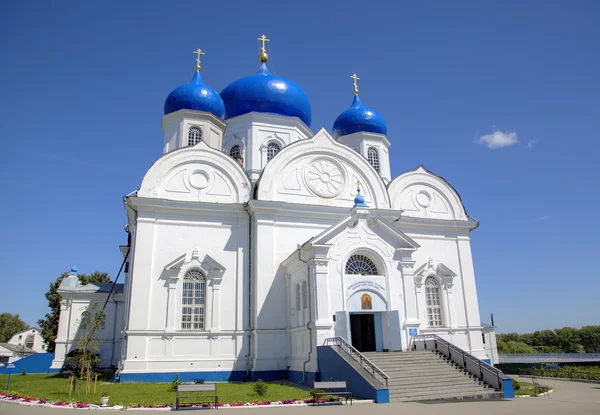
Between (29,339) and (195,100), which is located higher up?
(195,100)

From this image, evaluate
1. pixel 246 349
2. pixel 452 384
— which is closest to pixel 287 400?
pixel 452 384

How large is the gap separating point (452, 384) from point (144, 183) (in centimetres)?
1371

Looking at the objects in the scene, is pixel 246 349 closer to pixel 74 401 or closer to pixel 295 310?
pixel 295 310

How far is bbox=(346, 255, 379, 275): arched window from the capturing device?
1750cm

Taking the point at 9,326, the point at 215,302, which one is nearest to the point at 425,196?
the point at 215,302

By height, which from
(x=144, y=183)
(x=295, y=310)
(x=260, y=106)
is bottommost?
(x=295, y=310)

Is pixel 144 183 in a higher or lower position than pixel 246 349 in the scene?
higher

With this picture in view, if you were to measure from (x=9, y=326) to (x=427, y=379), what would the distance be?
71.6 metres

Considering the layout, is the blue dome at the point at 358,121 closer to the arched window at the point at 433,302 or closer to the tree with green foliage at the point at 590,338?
the arched window at the point at 433,302

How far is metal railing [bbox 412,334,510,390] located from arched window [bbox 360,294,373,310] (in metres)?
1.93

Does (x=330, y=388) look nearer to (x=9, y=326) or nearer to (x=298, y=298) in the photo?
(x=298, y=298)

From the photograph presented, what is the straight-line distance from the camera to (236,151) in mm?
24078

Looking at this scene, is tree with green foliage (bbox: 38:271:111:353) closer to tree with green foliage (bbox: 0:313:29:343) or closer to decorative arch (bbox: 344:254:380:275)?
decorative arch (bbox: 344:254:380:275)

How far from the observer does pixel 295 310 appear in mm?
18047
